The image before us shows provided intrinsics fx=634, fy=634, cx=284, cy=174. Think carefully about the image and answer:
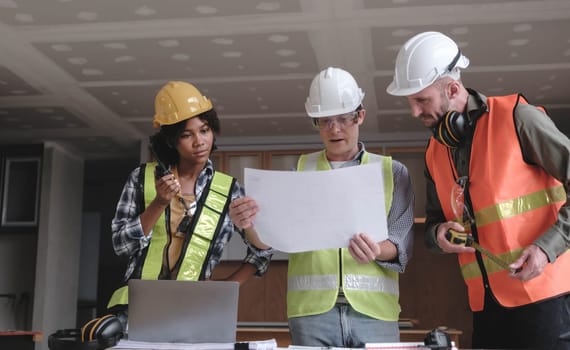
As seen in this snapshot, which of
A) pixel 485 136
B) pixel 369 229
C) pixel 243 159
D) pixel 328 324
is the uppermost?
pixel 243 159

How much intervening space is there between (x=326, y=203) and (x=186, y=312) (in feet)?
1.58

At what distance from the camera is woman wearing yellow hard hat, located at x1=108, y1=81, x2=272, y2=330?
2.19 meters

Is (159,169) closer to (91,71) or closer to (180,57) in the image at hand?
(180,57)

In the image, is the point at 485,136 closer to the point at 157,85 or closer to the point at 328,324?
the point at 328,324

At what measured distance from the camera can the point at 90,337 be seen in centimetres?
158

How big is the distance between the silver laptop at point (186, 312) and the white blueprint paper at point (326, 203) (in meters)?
0.28

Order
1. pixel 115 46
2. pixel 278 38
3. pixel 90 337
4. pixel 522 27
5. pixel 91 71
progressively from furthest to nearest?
pixel 91 71
pixel 115 46
pixel 278 38
pixel 522 27
pixel 90 337

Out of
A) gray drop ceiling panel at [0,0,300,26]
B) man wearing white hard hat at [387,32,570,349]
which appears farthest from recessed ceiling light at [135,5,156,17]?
man wearing white hard hat at [387,32,570,349]

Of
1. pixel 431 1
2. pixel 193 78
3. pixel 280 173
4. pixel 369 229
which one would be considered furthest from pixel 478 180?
pixel 193 78

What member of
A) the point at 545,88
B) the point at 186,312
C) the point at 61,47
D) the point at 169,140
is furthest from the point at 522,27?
the point at 186,312

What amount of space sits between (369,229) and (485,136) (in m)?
0.46

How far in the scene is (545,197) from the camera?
1.80 m

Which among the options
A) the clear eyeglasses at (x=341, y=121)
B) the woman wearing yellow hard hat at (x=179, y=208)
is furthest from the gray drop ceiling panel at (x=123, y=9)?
the clear eyeglasses at (x=341, y=121)

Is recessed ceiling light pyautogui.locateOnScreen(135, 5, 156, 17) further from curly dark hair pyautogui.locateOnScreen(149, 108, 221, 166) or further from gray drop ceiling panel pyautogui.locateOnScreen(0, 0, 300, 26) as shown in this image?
curly dark hair pyautogui.locateOnScreen(149, 108, 221, 166)
